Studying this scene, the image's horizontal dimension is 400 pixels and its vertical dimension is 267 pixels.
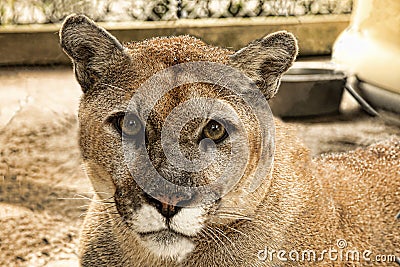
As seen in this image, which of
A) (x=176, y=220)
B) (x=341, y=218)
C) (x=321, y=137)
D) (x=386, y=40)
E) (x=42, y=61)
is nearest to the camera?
(x=176, y=220)

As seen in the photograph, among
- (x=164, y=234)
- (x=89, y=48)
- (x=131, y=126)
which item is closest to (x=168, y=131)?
(x=131, y=126)

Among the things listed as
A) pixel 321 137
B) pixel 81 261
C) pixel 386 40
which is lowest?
pixel 321 137

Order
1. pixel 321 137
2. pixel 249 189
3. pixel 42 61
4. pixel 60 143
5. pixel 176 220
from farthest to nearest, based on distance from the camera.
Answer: pixel 42 61, pixel 321 137, pixel 60 143, pixel 249 189, pixel 176 220

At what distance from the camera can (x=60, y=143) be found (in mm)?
2635

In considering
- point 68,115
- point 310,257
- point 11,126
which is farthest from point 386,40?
point 11,126

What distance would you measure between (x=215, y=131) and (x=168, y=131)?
0.11 meters

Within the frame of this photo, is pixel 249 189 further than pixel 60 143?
No

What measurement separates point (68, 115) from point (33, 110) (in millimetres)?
170

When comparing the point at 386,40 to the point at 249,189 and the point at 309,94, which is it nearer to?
the point at 309,94

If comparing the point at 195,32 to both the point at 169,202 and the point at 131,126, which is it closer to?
the point at 131,126

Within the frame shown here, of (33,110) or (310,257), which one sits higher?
(310,257)

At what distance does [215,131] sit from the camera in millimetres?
1268

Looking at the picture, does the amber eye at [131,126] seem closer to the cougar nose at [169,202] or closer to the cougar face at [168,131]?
the cougar face at [168,131]

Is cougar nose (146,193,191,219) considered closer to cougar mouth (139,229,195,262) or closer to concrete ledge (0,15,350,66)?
cougar mouth (139,229,195,262)
